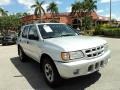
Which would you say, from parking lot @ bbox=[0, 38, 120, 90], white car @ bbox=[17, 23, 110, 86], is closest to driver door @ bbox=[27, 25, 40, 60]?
white car @ bbox=[17, 23, 110, 86]

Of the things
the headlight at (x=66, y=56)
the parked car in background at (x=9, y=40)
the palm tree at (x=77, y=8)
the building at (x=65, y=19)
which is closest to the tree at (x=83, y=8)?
the palm tree at (x=77, y=8)

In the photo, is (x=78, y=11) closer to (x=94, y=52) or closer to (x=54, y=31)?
(x=54, y=31)

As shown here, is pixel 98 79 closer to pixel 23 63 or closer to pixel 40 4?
pixel 23 63

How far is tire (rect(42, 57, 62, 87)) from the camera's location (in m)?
5.87

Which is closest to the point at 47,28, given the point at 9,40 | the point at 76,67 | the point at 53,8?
the point at 76,67

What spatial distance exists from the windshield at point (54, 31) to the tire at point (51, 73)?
0.96m

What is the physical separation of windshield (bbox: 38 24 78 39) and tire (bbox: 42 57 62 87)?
0.96 m

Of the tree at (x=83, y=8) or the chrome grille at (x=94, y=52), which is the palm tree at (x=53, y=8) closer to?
the tree at (x=83, y=8)

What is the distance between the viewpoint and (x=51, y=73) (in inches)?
242

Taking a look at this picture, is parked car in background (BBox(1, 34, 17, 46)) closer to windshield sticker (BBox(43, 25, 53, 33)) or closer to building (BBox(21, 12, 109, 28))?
windshield sticker (BBox(43, 25, 53, 33))

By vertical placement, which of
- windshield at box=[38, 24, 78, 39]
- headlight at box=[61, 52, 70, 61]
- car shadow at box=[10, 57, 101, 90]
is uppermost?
windshield at box=[38, 24, 78, 39]

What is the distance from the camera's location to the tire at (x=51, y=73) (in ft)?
19.3

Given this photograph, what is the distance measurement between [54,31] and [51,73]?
1692mm

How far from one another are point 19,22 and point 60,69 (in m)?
60.7
